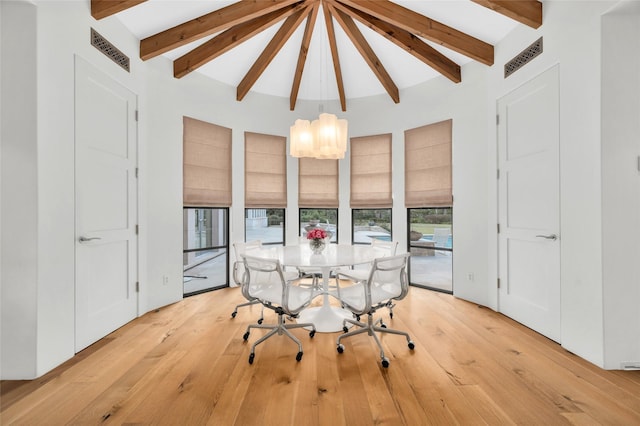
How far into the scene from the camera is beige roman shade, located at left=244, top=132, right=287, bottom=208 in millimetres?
4637

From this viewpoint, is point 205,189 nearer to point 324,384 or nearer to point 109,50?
point 109,50

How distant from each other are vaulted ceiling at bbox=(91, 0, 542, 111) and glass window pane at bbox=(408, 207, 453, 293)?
1931 millimetres

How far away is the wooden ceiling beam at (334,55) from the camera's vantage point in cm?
332

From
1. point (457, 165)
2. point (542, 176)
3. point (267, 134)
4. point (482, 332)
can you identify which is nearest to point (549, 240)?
point (542, 176)

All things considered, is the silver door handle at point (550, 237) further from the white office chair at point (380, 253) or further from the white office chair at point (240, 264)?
the white office chair at point (240, 264)

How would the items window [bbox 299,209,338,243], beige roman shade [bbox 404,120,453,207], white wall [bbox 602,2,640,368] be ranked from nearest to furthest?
white wall [bbox 602,2,640,368]
beige roman shade [bbox 404,120,453,207]
window [bbox 299,209,338,243]

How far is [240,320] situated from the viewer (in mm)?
3207

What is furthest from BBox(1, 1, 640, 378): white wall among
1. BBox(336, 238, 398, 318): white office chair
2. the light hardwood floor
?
BBox(336, 238, 398, 318): white office chair

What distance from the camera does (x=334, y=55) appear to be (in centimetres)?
394

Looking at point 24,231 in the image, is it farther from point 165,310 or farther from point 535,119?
point 535,119

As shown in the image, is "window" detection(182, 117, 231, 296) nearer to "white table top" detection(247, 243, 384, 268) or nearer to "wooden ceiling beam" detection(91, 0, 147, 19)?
"white table top" detection(247, 243, 384, 268)

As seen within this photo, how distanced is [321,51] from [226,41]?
4.38 ft

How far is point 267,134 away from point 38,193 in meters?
3.16

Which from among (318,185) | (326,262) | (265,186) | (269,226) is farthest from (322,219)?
(326,262)
